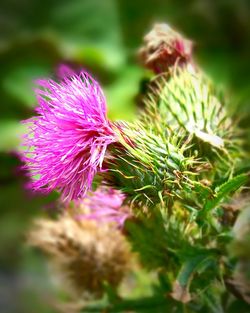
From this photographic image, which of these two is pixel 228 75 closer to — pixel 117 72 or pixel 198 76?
pixel 117 72

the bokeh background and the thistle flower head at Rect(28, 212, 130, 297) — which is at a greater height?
the bokeh background

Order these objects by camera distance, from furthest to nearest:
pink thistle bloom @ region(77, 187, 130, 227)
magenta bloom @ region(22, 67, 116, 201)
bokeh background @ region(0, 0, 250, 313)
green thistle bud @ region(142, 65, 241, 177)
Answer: bokeh background @ region(0, 0, 250, 313) < pink thistle bloom @ region(77, 187, 130, 227) < green thistle bud @ region(142, 65, 241, 177) < magenta bloom @ region(22, 67, 116, 201)

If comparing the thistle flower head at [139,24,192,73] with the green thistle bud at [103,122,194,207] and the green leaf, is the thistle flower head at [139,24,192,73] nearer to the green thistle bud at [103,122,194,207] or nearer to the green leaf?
the green thistle bud at [103,122,194,207]

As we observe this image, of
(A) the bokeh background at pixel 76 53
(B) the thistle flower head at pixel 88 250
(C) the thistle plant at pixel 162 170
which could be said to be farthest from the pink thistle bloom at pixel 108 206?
(A) the bokeh background at pixel 76 53

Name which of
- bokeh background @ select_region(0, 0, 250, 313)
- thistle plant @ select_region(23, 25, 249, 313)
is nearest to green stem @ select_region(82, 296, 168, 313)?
thistle plant @ select_region(23, 25, 249, 313)

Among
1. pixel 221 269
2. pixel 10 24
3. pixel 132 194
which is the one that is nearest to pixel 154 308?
pixel 221 269

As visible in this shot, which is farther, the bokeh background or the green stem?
the bokeh background
